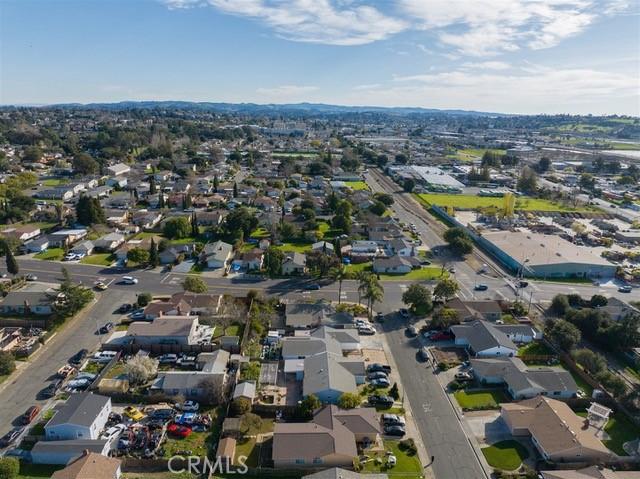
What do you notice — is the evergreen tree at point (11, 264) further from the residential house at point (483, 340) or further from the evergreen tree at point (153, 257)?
the residential house at point (483, 340)

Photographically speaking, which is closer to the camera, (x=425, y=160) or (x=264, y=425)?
(x=264, y=425)

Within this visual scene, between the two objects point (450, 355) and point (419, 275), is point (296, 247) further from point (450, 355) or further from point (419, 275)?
point (450, 355)

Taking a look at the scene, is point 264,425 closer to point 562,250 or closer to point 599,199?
point 562,250

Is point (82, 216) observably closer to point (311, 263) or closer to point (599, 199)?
point (311, 263)

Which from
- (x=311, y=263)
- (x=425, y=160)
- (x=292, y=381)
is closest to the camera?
(x=292, y=381)

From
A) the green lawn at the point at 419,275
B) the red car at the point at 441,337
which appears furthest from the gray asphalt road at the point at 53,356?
the green lawn at the point at 419,275

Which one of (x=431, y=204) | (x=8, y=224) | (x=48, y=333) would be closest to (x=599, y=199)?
(x=431, y=204)

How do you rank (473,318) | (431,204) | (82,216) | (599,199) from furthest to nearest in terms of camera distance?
(599,199), (431,204), (82,216), (473,318)
